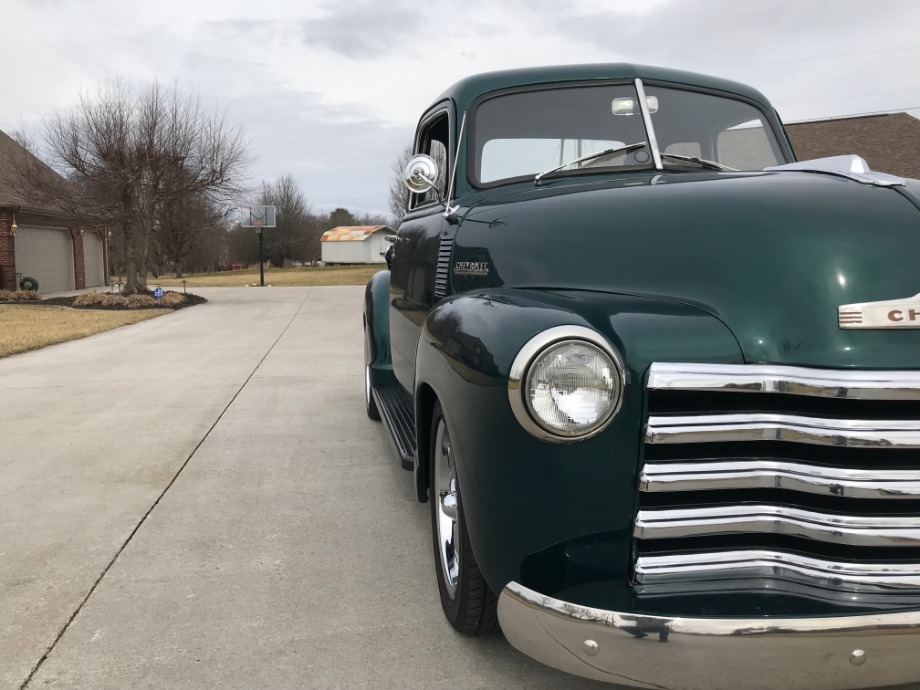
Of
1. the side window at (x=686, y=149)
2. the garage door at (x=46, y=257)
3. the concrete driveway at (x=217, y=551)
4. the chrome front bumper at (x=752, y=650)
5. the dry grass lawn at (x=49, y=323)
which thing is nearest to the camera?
the chrome front bumper at (x=752, y=650)

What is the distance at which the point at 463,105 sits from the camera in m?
3.43

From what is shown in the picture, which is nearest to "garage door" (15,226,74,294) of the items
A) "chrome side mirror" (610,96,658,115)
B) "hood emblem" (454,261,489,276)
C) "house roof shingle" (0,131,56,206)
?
"house roof shingle" (0,131,56,206)

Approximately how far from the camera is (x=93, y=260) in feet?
89.8

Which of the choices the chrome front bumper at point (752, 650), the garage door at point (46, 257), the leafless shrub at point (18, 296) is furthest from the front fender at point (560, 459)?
the garage door at point (46, 257)

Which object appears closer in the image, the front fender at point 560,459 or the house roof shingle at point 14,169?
the front fender at point 560,459

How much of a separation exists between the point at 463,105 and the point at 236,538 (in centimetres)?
222

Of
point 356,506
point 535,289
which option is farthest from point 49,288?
point 535,289

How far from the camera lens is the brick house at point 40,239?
20359 millimetres

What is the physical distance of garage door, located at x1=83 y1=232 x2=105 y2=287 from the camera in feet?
86.7

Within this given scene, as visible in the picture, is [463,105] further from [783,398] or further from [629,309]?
[783,398]

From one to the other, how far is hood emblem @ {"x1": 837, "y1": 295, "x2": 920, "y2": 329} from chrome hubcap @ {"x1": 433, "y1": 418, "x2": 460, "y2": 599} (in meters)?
1.26

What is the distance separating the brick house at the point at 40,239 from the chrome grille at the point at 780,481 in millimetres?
19992

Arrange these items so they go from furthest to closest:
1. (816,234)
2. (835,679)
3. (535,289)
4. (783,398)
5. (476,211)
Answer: (476,211) < (535,289) < (816,234) < (783,398) < (835,679)

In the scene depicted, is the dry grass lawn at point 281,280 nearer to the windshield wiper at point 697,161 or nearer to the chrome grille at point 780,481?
the windshield wiper at point 697,161
